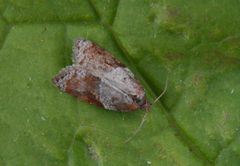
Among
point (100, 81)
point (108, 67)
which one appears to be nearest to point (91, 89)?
point (100, 81)

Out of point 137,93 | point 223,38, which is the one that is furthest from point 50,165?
point 223,38

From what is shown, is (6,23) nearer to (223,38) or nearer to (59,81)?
(59,81)

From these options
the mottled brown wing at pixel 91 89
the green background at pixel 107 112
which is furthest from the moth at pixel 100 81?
the green background at pixel 107 112

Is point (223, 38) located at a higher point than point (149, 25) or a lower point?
higher

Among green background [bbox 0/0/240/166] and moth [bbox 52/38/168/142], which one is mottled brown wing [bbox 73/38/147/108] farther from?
green background [bbox 0/0/240/166]

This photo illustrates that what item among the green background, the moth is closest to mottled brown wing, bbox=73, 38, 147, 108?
the moth

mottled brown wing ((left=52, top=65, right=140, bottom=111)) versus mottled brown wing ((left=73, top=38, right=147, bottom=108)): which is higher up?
mottled brown wing ((left=73, top=38, right=147, bottom=108))
